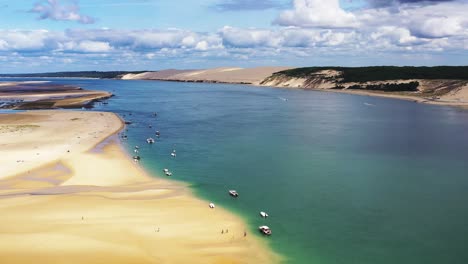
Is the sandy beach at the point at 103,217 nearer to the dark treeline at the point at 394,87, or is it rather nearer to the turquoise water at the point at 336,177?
the turquoise water at the point at 336,177

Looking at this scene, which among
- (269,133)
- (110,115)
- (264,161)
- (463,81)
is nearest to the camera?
(264,161)

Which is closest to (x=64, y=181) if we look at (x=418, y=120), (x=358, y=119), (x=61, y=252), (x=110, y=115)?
(x=61, y=252)

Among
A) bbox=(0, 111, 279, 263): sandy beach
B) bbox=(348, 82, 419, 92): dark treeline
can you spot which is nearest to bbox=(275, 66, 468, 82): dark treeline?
bbox=(348, 82, 419, 92): dark treeline

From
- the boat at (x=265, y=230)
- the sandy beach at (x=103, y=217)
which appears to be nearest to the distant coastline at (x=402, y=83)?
the sandy beach at (x=103, y=217)

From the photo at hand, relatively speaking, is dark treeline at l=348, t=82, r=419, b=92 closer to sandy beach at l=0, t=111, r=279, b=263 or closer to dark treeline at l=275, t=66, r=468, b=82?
dark treeline at l=275, t=66, r=468, b=82

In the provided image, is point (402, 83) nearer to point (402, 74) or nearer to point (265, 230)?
point (402, 74)

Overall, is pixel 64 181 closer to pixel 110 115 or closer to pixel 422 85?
pixel 110 115

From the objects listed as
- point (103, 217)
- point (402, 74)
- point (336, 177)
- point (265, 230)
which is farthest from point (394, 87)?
point (103, 217)
